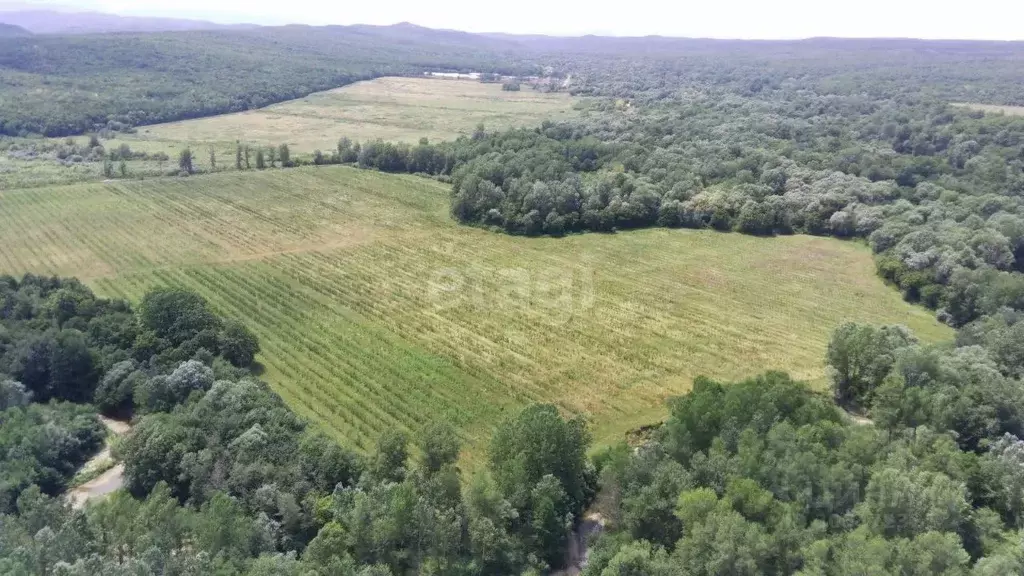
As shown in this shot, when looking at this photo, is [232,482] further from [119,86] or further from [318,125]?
[119,86]

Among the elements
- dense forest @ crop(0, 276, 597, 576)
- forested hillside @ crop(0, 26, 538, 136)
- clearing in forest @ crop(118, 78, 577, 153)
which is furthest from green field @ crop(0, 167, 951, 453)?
forested hillside @ crop(0, 26, 538, 136)

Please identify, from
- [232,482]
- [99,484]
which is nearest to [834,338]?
[232,482]

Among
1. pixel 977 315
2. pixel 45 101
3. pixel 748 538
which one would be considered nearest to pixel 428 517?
pixel 748 538

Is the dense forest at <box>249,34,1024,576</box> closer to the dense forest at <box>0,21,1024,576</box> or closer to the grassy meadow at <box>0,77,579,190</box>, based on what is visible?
the dense forest at <box>0,21,1024,576</box>

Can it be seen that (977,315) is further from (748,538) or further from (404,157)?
(404,157)

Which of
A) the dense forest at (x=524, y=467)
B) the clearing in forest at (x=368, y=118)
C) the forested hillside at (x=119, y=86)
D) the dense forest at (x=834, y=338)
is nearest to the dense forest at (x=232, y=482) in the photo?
the dense forest at (x=524, y=467)

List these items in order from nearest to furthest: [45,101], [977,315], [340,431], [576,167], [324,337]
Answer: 1. [340,431]
2. [324,337]
3. [977,315]
4. [576,167]
5. [45,101]
